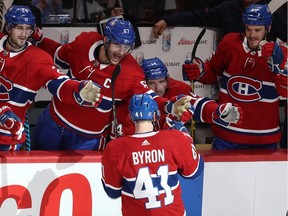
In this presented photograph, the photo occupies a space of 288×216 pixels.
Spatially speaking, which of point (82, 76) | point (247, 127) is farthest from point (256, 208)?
point (82, 76)

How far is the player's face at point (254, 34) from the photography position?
16.5 ft

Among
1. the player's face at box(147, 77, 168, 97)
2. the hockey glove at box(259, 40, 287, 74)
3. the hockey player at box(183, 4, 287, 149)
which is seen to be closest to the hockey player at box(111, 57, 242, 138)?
the player's face at box(147, 77, 168, 97)

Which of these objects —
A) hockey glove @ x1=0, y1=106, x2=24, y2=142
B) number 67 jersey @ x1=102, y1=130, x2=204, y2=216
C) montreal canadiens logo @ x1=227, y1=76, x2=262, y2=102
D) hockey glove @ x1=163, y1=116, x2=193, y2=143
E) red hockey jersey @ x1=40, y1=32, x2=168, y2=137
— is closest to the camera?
number 67 jersey @ x1=102, y1=130, x2=204, y2=216

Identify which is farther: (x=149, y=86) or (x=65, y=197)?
(x=149, y=86)

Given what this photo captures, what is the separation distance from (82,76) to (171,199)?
45.0 inches

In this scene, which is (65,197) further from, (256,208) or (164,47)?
(164,47)

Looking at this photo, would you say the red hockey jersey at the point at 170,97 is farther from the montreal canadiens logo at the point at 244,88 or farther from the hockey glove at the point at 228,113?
the montreal canadiens logo at the point at 244,88

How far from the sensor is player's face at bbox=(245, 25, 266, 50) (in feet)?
16.5

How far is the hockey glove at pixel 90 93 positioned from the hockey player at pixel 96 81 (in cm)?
33

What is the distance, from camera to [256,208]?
5.05 m

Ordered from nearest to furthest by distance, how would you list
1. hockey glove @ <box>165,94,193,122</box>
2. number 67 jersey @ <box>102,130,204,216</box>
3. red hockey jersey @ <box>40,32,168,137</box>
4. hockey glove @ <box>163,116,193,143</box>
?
number 67 jersey @ <box>102,130,204,216</box>
hockey glove @ <box>163,116,193,143</box>
hockey glove @ <box>165,94,193,122</box>
red hockey jersey @ <box>40,32,168,137</box>

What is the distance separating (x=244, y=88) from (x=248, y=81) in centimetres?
5

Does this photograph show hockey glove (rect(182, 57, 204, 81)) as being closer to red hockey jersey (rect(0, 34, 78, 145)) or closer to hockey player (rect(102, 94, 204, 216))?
red hockey jersey (rect(0, 34, 78, 145))

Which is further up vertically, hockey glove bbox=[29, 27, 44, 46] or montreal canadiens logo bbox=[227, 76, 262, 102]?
hockey glove bbox=[29, 27, 44, 46]
